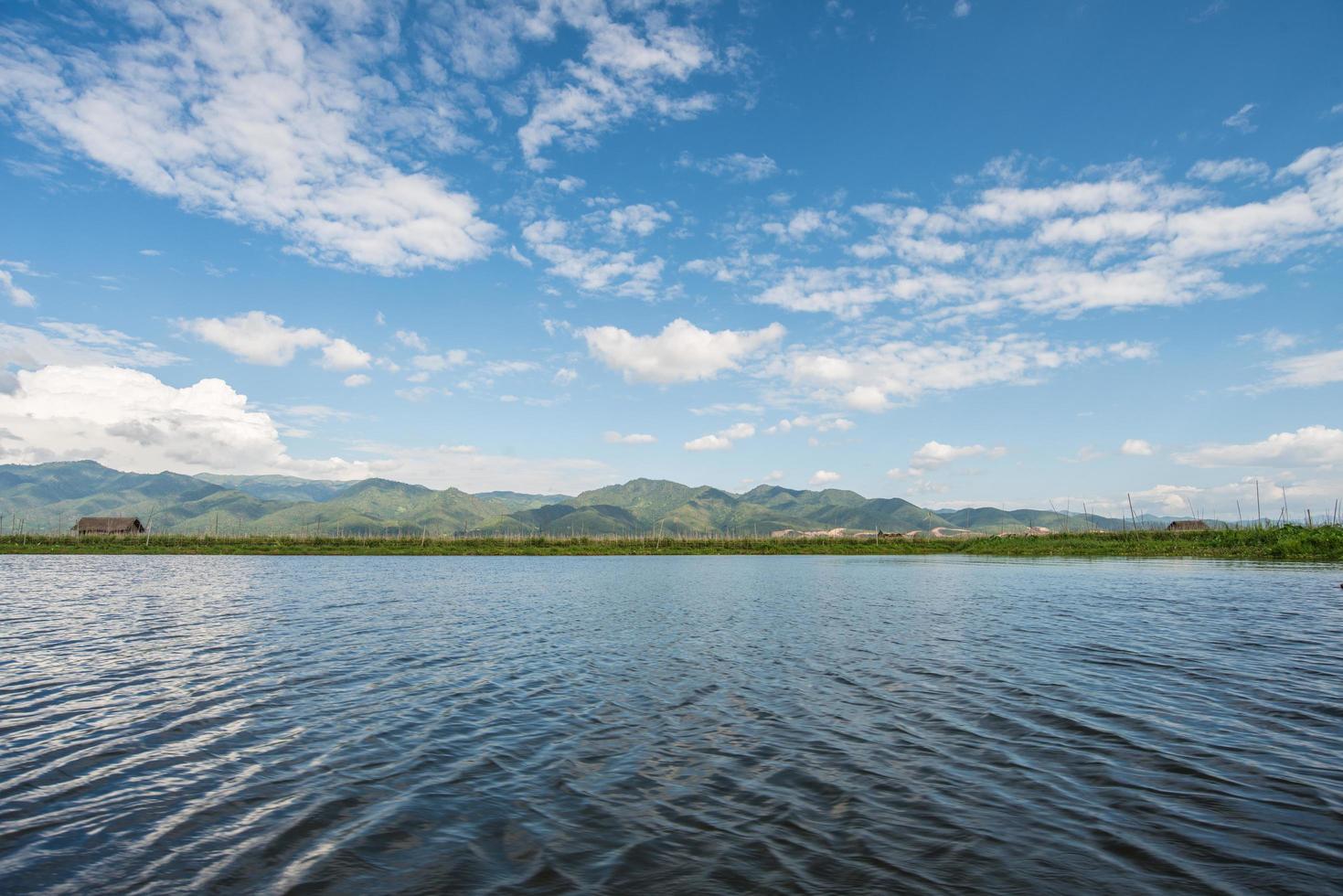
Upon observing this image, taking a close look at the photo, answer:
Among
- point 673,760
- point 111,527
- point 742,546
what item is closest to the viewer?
point 673,760

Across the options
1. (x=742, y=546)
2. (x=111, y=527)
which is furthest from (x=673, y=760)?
(x=111, y=527)

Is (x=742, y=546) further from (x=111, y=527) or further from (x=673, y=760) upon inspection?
(x=673, y=760)

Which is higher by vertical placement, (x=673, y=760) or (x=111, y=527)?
(x=111, y=527)

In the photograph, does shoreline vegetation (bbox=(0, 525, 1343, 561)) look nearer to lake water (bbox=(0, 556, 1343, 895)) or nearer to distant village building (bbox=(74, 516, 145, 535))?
distant village building (bbox=(74, 516, 145, 535))

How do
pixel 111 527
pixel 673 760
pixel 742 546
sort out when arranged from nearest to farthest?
pixel 673 760
pixel 111 527
pixel 742 546

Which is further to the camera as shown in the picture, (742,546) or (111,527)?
(742,546)

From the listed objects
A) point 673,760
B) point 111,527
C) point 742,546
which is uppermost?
point 111,527

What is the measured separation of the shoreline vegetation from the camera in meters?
84.3

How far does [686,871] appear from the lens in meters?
7.92

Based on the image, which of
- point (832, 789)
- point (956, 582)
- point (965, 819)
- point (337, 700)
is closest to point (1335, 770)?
point (965, 819)

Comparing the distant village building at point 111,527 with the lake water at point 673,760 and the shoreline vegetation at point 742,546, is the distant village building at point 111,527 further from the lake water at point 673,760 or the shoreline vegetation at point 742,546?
the lake water at point 673,760

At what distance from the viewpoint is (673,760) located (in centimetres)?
1217

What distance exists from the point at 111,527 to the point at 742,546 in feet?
477

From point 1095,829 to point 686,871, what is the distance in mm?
5738
